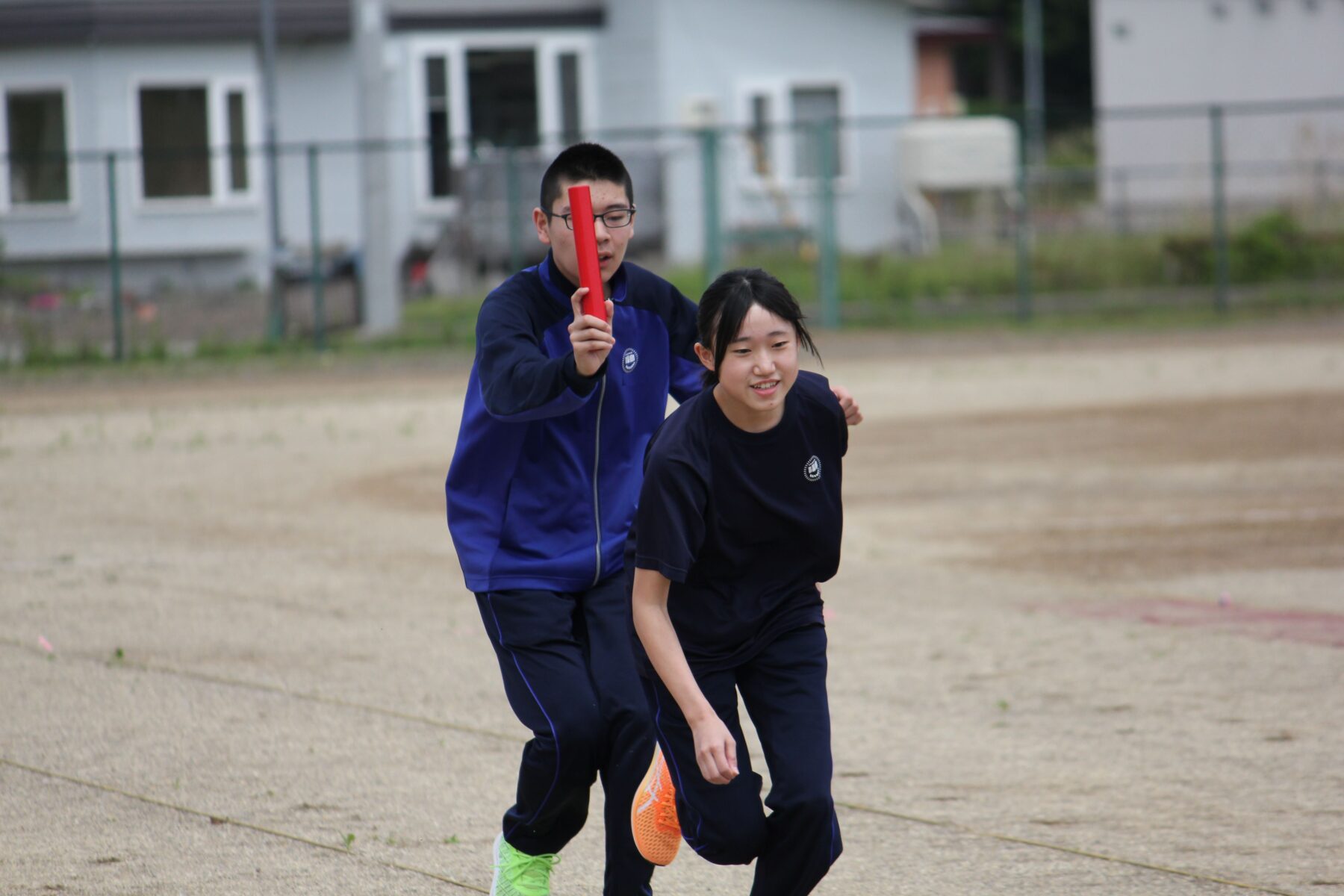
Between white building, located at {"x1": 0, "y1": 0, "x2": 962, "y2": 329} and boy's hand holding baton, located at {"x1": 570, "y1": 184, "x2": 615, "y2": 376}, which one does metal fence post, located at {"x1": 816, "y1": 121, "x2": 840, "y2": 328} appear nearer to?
white building, located at {"x1": 0, "y1": 0, "x2": 962, "y2": 329}

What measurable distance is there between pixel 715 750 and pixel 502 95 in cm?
2789

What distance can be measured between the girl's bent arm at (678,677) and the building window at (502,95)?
2727 cm

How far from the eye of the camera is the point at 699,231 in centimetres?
2389

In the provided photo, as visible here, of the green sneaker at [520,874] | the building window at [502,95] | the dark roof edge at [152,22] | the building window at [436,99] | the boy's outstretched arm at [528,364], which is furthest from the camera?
the building window at [502,95]

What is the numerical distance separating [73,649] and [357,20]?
15.3 meters

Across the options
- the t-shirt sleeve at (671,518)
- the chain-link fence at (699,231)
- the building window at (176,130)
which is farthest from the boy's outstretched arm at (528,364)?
the building window at (176,130)

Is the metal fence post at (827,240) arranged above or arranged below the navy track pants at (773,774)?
above

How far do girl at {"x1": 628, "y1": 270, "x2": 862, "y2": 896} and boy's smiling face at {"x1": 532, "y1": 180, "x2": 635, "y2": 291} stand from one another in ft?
1.25

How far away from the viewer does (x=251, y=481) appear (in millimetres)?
11953

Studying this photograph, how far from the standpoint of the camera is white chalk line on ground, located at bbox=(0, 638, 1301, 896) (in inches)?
177

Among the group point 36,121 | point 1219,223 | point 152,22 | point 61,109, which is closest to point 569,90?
point 152,22

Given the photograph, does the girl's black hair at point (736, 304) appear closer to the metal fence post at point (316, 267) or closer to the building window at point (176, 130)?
the metal fence post at point (316, 267)

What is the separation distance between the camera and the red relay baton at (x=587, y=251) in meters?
3.70

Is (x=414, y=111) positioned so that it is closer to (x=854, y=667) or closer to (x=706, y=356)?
(x=854, y=667)
